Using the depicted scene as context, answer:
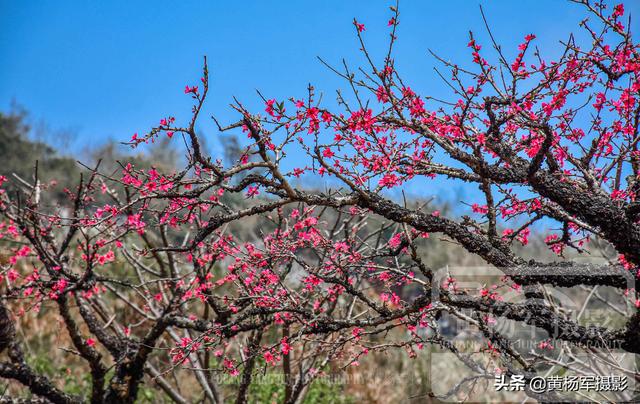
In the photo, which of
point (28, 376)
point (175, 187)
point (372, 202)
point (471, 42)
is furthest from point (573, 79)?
point (28, 376)

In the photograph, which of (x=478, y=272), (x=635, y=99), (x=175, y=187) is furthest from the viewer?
(x=478, y=272)

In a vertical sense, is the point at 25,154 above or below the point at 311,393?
above

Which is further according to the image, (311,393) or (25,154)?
(25,154)

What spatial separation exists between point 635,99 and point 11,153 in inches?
984

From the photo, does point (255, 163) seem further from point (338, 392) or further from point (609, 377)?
point (338, 392)

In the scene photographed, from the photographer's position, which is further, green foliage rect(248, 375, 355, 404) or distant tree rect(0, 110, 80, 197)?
distant tree rect(0, 110, 80, 197)

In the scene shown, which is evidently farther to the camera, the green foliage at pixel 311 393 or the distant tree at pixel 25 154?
the distant tree at pixel 25 154

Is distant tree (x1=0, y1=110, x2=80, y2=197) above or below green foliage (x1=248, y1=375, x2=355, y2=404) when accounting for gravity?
above

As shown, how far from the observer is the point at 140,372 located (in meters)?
5.12

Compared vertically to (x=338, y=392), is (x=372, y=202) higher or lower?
higher

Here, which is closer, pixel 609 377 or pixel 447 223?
pixel 447 223

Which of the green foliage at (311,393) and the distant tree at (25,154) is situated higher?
the distant tree at (25,154)

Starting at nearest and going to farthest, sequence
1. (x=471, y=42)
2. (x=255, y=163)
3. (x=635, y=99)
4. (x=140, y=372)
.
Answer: (x=255, y=163) < (x=471, y=42) < (x=635, y=99) < (x=140, y=372)

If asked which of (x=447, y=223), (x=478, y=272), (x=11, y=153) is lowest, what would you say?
(x=447, y=223)
